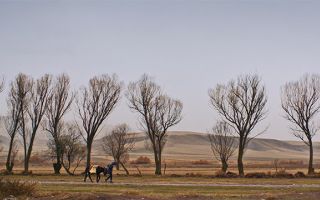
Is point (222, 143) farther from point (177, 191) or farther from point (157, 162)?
point (177, 191)

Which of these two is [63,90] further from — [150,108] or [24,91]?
[150,108]

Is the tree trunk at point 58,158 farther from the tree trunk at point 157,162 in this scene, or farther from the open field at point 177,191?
the open field at point 177,191

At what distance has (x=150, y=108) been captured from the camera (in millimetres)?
63250

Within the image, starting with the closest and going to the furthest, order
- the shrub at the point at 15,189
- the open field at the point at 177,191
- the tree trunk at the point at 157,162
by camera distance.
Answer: the shrub at the point at 15,189 → the open field at the point at 177,191 → the tree trunk at the point at 157,162

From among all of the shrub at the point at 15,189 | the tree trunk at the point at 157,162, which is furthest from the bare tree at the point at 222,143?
the shrub at the point at 15,189

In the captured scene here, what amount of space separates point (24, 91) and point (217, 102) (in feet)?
84.7

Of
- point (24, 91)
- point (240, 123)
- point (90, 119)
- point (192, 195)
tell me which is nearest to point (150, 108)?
point (90, 119)

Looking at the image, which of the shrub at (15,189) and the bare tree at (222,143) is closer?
the shrub at (15,189)

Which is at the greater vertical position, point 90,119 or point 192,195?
point 90,119

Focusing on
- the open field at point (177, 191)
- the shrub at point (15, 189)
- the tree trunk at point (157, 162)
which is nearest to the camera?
the shrub at point (15, 189)

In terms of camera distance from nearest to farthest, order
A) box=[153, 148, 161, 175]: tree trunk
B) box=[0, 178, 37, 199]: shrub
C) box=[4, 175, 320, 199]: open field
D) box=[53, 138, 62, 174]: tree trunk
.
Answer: box=[0, 178, 37, 199]: shrub, box=[4, 175, 320, 199]: open field, box=[153, 148, 161, 175]: tree trunk, box=[53, 138, 62, 174]: tree trunk

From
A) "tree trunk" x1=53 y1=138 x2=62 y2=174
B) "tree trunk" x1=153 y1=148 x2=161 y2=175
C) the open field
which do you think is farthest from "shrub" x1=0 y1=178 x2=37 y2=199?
"tree trunk" x1=53 y1=138 x2=62 y2=174

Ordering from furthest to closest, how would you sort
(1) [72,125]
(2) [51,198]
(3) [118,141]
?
1. (1) [72,125]
2. (3) [118,141]
3. (2) [51,198]

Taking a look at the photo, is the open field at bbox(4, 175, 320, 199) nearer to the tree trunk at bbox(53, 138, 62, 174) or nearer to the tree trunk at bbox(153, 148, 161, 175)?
the tree trunk at bbox(153, 148, 161, 175)
